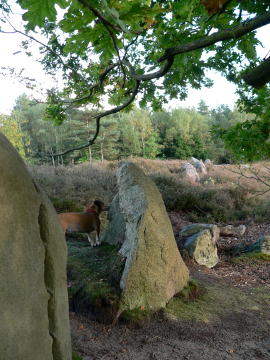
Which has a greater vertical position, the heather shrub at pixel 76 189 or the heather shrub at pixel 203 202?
the heather shrub at pixel 76 189

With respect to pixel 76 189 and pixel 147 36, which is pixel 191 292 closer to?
pixel 147 36

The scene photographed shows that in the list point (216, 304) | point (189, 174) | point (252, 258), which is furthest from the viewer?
point (189, 174)

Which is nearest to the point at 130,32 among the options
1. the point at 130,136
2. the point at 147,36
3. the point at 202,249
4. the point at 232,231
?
the point at 147,36

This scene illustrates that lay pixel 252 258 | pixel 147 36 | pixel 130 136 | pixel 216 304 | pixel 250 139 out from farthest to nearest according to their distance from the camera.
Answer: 1. pixel 130 136
2. pixel 252 258
3. pixel 216 304
4. pixel 250 139
5. pixel 147 36

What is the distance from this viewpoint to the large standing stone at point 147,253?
4785 millimetres

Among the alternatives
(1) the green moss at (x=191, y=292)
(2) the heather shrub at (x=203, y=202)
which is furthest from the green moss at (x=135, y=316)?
(2) the heather shrub at (x=203, y=202)

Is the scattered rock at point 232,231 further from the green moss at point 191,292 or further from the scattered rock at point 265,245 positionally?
the green moss at point 191,292

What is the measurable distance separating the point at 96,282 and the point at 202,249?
3401 mm

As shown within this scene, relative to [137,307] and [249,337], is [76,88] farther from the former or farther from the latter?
[249,337]

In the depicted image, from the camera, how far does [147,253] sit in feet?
16.3

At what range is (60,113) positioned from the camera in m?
4.18

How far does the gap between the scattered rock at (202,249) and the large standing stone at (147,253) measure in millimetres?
2174

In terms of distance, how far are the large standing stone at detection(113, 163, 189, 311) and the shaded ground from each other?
0.88 ft

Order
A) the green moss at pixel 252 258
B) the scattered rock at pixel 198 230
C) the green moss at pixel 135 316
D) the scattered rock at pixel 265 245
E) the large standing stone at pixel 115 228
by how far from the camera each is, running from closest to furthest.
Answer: the green moss at pixel 135 316
the large standing stone at pixel 115 228
the green moss at pixel 252 258
the scattered rock at pixel 265 245
the scattered rock at pixel 198 230
